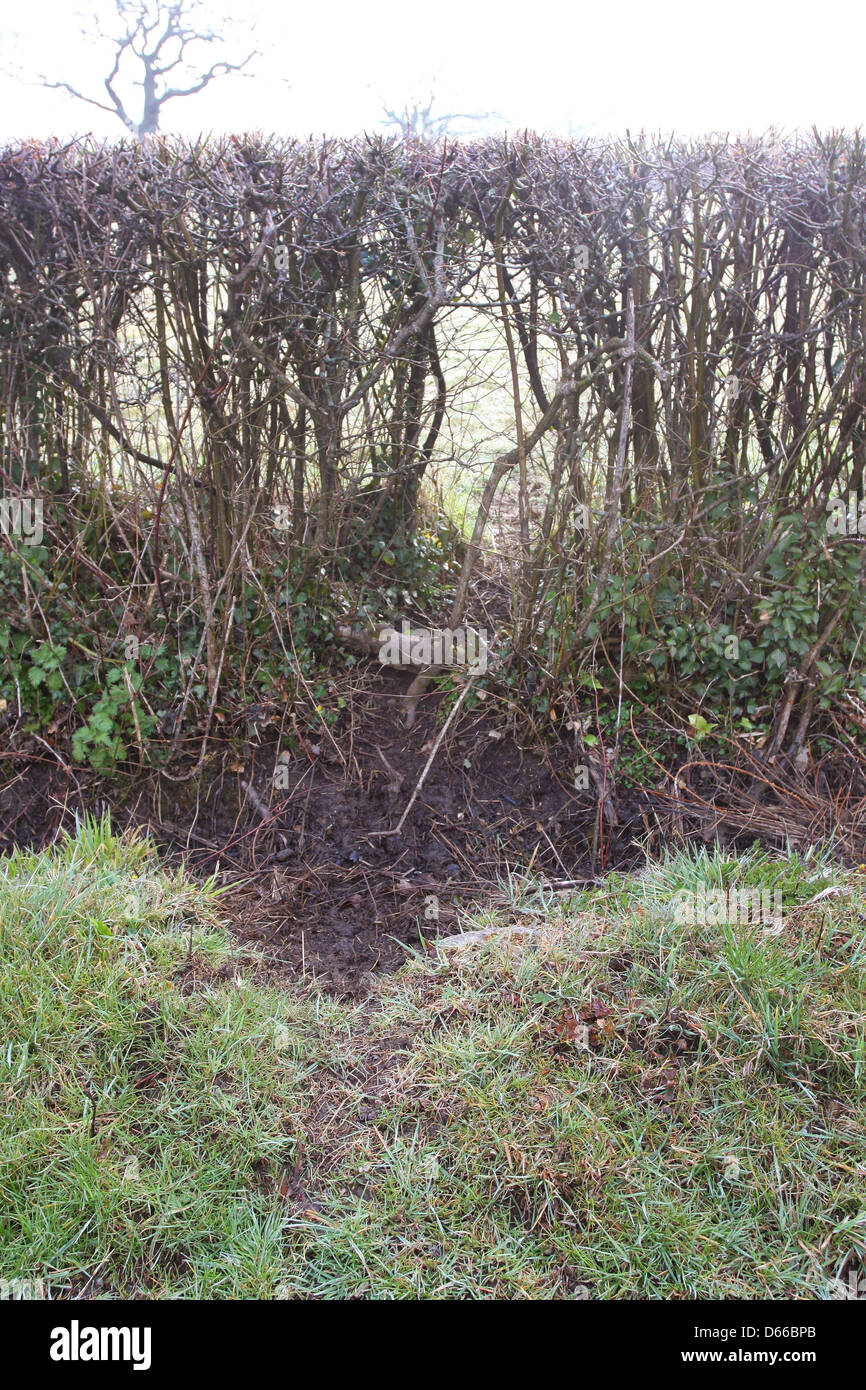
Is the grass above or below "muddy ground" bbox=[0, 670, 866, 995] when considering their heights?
below

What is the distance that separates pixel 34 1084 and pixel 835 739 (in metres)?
3.29

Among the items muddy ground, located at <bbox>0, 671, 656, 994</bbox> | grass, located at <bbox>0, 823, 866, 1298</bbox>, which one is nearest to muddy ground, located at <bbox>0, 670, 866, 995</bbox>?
muddy ground, located at <bbox>0, 671, 656, 994</bbox>

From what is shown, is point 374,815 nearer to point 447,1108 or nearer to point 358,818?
point 358,818

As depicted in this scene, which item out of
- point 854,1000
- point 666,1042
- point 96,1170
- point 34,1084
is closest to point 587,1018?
point 666,1042

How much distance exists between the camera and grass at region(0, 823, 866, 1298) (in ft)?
7.52

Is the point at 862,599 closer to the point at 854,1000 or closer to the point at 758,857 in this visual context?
the point at 758,857

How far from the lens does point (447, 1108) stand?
2635 millimetres

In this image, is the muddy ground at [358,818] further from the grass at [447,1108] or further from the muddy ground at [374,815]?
the grass at [447,1108]

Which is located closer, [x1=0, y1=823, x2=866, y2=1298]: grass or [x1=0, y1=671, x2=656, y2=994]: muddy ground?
[x1=0, y1=823, x2=866, y2=1298]: grass

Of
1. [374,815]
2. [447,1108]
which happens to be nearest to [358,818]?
[374,815]

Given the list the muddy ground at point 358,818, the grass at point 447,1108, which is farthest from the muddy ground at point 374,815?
the grass at point 447,1108

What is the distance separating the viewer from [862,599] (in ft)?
12.9

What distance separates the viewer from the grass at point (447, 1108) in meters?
2.29

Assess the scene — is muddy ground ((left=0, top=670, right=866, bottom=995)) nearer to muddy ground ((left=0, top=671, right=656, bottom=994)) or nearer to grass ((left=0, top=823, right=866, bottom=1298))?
muddy ground ((left=0, top=671, right=656, bottom=994))
